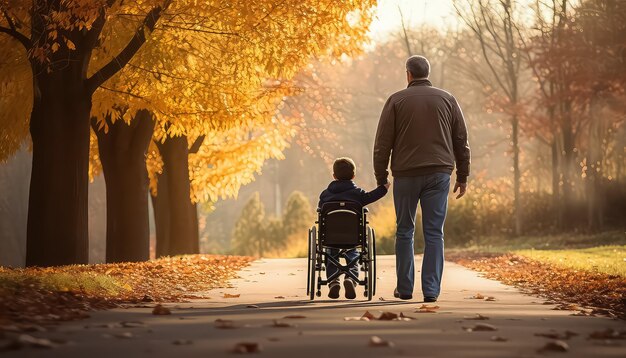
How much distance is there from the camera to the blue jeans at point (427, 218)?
9969 millimetres

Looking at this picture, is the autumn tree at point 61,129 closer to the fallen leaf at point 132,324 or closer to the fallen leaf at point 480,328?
the fallen leaf at point 132,324

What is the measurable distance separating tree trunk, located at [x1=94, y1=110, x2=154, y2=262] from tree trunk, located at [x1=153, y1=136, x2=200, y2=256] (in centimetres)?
306

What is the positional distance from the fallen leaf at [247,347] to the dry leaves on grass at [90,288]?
5.17 feet

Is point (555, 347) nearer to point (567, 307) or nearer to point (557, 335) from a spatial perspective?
point (557, 335)

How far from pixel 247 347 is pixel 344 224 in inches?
172

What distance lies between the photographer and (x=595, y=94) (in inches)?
1014

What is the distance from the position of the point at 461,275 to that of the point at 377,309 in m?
6.81

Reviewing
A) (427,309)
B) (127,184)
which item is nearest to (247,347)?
(427,309)

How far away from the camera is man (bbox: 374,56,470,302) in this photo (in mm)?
9945

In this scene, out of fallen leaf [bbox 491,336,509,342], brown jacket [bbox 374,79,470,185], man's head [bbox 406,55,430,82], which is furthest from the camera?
man's head [bbox 406,55,430,82]

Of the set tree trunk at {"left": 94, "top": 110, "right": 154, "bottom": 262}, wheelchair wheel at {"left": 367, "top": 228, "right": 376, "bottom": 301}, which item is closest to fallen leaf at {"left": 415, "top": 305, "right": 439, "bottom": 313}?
wheelchair wheel at {"left": 367, "top": 228, "right": 376, "bottom": 301}

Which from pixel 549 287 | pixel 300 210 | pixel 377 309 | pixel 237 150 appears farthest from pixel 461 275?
pixel 300 210

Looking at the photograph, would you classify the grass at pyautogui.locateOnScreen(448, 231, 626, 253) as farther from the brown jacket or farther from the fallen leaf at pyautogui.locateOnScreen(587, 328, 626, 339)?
the fallen leaf at pyautogui.locateOnScreen(587, 328, 626, 339)

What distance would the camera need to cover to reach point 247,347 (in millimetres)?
6020
